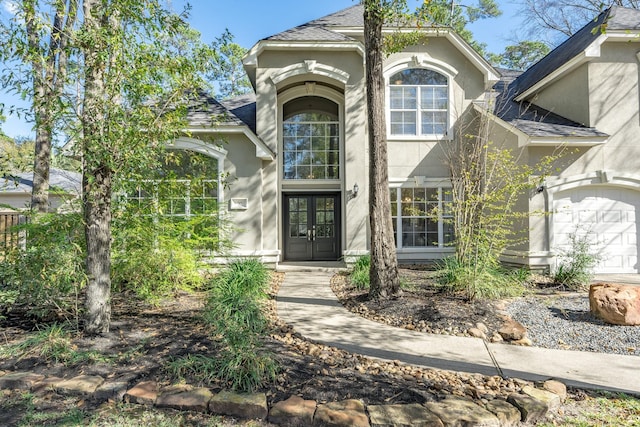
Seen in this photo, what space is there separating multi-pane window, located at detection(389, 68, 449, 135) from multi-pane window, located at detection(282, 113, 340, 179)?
204 centimetres

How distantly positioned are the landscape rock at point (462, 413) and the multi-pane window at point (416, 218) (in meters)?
8.30

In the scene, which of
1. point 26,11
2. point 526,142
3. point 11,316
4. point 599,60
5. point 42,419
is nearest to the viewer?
point 42,419

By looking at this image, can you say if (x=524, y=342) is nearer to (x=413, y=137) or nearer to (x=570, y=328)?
(x=570, y=328)

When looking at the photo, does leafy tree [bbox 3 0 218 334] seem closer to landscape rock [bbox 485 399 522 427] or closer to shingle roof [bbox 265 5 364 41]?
landscape rock [bbox 485 399 522 427]

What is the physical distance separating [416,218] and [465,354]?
7.31 meters

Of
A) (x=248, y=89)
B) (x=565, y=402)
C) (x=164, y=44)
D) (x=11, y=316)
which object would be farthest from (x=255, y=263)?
(x=248, y=89)

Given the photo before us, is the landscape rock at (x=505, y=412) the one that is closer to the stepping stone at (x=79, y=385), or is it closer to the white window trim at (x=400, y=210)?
the stepping stone at (x=79, y=385)

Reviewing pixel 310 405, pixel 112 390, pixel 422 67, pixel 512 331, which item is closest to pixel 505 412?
pixel 310 405

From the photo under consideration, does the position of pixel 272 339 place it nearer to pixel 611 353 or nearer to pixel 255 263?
pixel 255 263

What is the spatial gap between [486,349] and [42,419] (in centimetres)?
443

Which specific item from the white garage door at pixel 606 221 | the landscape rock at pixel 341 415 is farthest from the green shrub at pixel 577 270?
the landscape rock at pixel 341 415

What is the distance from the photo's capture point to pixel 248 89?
1116 inches

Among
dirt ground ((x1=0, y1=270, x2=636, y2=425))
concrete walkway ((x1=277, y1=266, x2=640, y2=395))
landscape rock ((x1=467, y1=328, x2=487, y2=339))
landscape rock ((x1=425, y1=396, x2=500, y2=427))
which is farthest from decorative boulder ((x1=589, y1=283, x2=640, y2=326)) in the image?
landscape rock ((x1=425, y1=396, x2=500, y2=427))

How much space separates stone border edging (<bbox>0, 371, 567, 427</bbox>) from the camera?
108 inches
